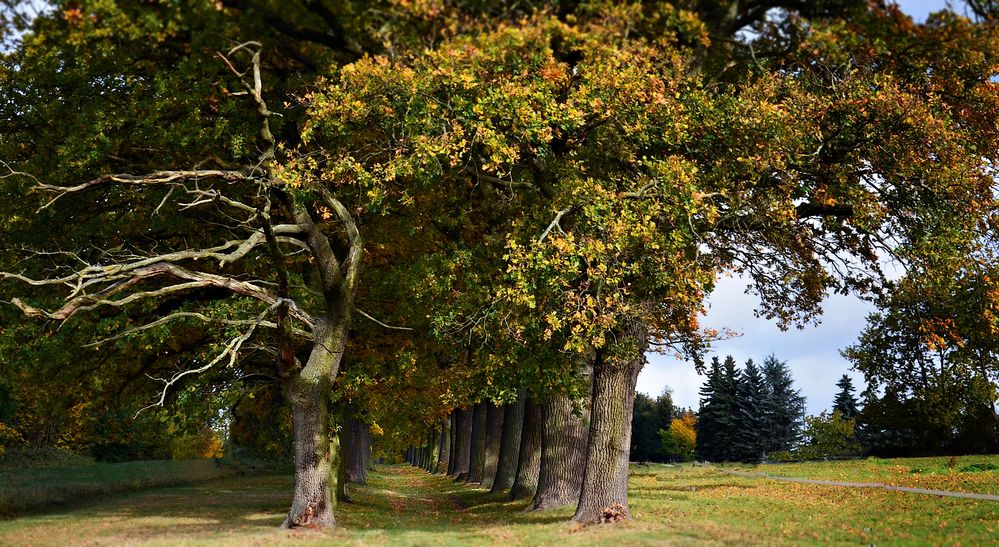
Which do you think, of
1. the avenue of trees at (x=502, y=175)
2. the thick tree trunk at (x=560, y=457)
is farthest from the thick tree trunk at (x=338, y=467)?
the thick tree trunk at (x=560, y=457)

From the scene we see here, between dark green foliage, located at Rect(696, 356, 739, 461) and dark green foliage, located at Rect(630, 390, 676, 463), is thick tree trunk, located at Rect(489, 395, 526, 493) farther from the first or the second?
dark green foliage, located at Rect(630, 390, 676, 463)

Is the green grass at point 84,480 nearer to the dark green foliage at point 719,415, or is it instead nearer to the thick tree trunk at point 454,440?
the thick tree trunk at point 454,440

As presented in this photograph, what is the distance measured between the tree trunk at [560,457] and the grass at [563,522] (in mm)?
828

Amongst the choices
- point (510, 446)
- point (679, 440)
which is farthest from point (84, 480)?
point (679, 440)

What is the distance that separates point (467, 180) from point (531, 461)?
33.7 feet

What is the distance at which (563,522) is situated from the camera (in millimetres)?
17453

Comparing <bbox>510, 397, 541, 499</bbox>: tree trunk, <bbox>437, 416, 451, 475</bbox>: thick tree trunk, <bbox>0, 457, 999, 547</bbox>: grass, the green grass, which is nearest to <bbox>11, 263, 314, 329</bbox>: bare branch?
<bbox>0, 457, 999, 547</bbox>: grass

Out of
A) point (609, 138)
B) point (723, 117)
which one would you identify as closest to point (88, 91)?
point (609, 138)

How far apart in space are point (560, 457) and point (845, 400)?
7717 centimetres

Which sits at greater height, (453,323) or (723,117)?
(723,117)

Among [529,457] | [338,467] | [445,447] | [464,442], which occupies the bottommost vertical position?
[445,447]

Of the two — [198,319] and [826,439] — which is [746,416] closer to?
[826,439]

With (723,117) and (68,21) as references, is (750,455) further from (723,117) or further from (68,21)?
(68,21)

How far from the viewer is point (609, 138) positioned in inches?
654
